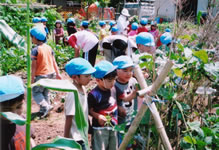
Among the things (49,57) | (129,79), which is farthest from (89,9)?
(129,79)

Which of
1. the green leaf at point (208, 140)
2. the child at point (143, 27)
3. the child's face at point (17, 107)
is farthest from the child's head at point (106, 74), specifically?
the child at point (143, 27)

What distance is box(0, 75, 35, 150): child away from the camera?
3.96 ft

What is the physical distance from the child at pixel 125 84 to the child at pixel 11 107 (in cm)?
120

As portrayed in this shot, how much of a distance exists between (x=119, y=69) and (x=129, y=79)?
205 millimetres

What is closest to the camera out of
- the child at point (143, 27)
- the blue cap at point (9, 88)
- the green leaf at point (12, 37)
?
the green leaf at point (12, 37)

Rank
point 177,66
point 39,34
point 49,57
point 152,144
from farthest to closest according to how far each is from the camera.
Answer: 1. point 49,57
2. point 39,34
3. point 152,144
4. point 177,66

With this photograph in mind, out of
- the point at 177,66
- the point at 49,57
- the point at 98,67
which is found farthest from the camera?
the point at 49,57

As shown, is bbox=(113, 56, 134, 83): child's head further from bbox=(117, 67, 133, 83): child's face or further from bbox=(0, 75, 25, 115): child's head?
bbox=(0, 75, 25, 115): child's head

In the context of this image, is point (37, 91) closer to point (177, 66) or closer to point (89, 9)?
point (177, 66)

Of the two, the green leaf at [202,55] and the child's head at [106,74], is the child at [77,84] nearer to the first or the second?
the child's head at [106,74]

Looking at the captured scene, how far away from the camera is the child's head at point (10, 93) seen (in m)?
1.20

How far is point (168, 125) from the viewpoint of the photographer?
2.04m

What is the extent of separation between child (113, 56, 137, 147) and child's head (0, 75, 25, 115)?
1256mm

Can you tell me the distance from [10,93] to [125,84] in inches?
58.5
